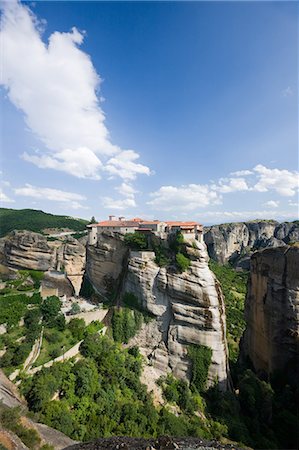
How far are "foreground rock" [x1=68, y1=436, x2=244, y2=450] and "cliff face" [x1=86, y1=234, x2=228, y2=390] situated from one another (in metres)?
7.78

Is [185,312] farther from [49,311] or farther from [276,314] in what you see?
[49,311]

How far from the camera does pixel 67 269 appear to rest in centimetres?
3822

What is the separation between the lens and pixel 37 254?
35562mm

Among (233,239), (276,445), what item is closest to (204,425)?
(276,445)

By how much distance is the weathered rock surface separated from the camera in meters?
23.2

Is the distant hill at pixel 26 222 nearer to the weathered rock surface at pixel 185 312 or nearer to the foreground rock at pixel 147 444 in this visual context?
the weathered rock surface at pixel 185 312

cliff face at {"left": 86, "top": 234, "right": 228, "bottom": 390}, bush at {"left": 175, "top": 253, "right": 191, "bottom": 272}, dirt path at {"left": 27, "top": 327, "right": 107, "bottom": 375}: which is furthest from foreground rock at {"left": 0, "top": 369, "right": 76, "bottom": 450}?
bush at {"left": 175, "top": 253, "right": 191, "bottom": 272}

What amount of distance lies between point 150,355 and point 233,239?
84.3 metres

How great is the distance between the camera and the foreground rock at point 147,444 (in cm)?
1380

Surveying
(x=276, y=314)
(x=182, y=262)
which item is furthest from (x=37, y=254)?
(x=276, y=314)

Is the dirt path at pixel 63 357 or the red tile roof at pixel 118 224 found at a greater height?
the red tile roof at pixel 118 224

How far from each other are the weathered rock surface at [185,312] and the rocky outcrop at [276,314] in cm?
570

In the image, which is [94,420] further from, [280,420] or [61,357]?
[280,420]

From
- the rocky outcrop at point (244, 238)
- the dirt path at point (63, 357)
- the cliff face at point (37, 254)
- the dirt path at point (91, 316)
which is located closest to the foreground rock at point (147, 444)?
the dirt path at point (63, 357)
